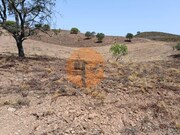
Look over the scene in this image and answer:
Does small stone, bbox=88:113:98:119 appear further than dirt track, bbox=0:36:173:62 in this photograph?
No

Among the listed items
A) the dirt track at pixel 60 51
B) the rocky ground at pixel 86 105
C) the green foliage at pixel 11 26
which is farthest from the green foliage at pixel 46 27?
the dirt track at pixel 60 51

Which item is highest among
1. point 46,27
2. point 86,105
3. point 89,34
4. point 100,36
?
point 46,27

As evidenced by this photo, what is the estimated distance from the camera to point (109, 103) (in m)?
8.88

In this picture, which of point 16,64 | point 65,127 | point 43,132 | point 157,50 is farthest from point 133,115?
point 157,50

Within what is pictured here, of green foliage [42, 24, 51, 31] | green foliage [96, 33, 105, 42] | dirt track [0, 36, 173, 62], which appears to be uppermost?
green foliage [42, 24, 51, 31]

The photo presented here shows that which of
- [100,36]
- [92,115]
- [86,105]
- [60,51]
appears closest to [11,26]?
[86,105]

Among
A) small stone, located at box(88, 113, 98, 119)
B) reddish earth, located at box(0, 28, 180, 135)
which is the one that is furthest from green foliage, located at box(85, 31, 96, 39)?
small stone, located at box(88, 113, 98, 119)

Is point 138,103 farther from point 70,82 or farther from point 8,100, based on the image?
point 8,100

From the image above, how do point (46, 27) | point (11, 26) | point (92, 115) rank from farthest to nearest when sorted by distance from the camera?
1. point (46, 27)
2. point (11, 26)
3. point (92, 115)

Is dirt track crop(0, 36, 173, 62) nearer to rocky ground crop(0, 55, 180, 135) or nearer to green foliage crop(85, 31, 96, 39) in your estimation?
Result: green foliage crop(85, 31, 96, 39)

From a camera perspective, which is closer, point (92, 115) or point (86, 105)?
point (92, 115)

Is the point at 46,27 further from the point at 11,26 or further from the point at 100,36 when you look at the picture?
the point at 100,36

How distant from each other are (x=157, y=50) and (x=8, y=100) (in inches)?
1604

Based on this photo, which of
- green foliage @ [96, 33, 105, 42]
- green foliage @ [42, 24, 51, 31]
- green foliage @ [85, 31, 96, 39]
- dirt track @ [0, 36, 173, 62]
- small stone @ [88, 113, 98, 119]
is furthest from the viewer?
green foliage @ [85, 31, 96, 39]
